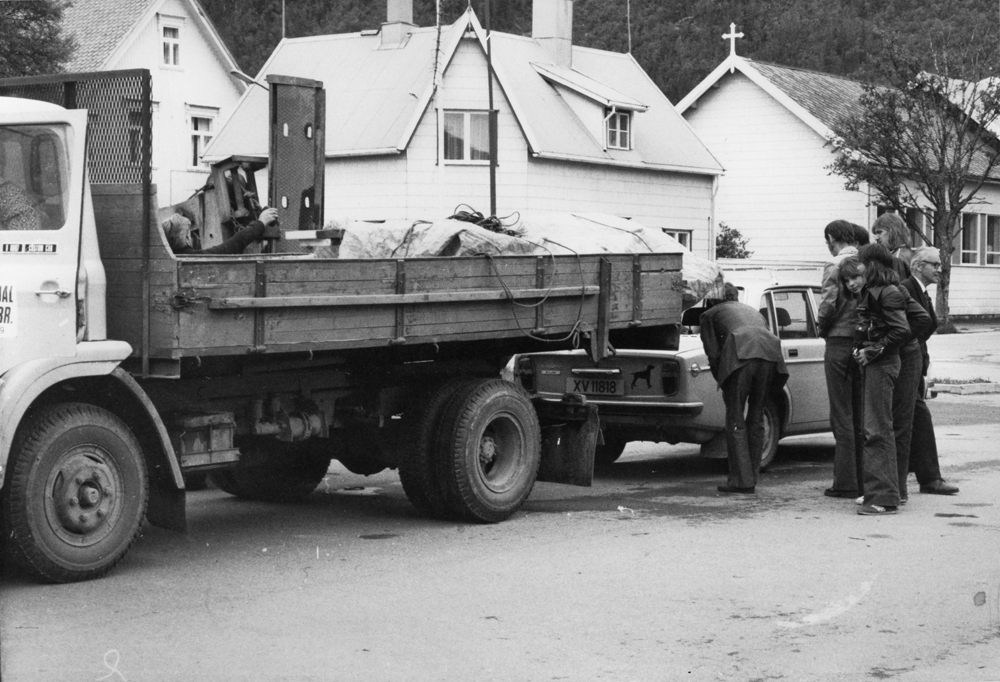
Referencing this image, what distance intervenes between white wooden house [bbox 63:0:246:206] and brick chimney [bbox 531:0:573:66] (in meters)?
11.8

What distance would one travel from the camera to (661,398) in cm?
1130

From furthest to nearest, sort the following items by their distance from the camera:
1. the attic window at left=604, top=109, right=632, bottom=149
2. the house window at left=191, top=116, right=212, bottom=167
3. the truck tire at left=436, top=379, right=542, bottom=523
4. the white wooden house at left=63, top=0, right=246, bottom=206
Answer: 1. the house window at left=191, top=116, right=212, bottom=167
2. the white wooden house at left=63, top=0, right=246, bottom=206
3. the attic window at left=604, top=109, right=632, bottom=149
4. the truck tire at left=436, top=379, right=542, bottom=523

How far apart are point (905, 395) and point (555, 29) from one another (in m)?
27.6

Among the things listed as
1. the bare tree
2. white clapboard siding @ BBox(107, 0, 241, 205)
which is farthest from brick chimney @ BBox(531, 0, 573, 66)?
white clapboard siding @ BBox(107, 0, 241, 205)

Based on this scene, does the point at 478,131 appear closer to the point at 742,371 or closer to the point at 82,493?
the point at 742,371

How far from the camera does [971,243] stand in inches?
1695

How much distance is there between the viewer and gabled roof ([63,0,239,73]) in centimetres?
4328

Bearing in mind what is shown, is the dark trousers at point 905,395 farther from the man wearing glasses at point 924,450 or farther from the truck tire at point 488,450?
the truck tire at point 488,450

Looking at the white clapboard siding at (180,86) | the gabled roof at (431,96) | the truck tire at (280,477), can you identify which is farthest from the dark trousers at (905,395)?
the white clapboard siding at (180,86)

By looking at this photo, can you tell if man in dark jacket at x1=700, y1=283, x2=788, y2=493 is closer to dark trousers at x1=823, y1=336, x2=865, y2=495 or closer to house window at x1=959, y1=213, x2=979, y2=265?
dark trousers at x1=823, y1=336, x2=865, y2=495

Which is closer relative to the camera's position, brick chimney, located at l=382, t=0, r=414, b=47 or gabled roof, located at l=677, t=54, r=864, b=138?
brick chimney, located at l=382, t=0, r=414, b=47

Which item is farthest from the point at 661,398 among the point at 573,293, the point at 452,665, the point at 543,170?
the point at 543,170

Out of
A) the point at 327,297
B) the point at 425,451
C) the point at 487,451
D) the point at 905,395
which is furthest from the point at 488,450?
the point at 905,395

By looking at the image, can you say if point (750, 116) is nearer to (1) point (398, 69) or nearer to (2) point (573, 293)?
(1) point (398, 69)
